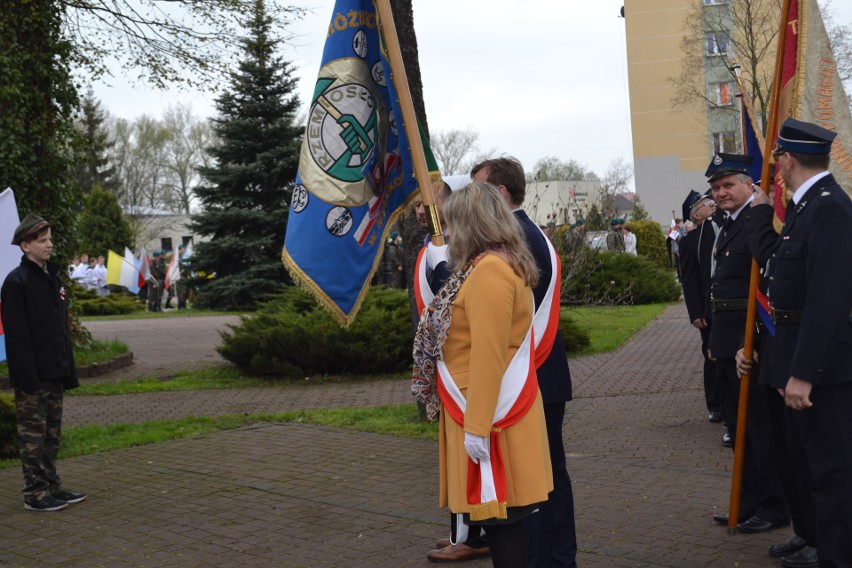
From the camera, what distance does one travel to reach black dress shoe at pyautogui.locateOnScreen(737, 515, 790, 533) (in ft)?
18.8

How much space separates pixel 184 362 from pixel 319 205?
10.8 meters

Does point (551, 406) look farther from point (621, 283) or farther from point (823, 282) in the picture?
point (621, 283)

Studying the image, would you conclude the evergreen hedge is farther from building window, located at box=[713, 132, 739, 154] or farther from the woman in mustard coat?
building window, located at box=[713, 132, 739, 154]

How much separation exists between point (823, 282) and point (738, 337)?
1.71 meters

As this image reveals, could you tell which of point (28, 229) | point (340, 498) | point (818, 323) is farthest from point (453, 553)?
point (28, 229)

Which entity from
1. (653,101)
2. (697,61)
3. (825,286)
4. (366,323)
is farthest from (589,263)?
(653,101)

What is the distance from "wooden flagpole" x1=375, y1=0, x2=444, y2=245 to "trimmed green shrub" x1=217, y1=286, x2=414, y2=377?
24.9 ft

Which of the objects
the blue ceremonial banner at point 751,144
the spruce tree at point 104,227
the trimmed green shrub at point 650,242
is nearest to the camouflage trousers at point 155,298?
the spruce tree at point 104,227

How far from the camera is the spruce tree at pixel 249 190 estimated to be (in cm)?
3017

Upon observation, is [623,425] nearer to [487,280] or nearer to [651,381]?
[651,381]

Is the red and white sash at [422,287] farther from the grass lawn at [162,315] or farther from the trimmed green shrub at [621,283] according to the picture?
the grass lawn at [162,315]

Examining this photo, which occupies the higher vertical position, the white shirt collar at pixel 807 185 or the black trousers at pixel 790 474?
the white shirt collar at pixel 807 185

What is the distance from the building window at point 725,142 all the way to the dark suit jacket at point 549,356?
135 ft

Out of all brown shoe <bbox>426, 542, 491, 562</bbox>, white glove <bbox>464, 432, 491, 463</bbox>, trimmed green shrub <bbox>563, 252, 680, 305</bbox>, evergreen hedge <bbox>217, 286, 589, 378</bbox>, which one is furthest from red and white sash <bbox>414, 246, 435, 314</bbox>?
trimmed green shrub <bbox>563, 252, 680, 305</bbox>
